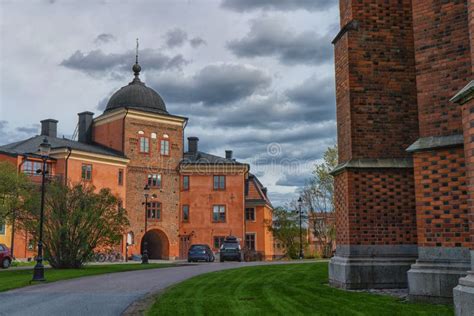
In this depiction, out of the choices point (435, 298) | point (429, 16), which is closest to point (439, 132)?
point (429, 16)

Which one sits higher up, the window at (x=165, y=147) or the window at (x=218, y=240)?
the window at (x=165, y=147)

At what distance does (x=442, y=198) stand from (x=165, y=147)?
4134 cm

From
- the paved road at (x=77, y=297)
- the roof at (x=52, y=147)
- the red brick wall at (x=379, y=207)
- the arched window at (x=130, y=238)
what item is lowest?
the paved road at (x=77, y=297)

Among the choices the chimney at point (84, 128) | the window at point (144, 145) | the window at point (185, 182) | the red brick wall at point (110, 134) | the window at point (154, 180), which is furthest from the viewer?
the chimney at point (84, 128)

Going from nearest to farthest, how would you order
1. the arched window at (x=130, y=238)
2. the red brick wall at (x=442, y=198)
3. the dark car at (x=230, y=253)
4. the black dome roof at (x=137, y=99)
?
1. the red brick wall at (x=442, y=198)
2. the dark car at (x=230, y=253)
3. the arched window at (x=130, y=238)
4. the black dome roof at (x=137, y=99)

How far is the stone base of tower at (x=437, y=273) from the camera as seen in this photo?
365 inches

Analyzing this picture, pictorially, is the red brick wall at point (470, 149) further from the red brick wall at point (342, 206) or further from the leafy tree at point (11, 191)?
the leafy tree at point (11, 191)

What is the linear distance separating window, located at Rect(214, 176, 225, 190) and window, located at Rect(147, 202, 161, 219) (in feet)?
19.2

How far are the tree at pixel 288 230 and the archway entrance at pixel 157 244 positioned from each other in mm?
10248

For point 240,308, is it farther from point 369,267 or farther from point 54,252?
point 54,252

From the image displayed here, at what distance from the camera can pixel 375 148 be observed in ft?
40.8

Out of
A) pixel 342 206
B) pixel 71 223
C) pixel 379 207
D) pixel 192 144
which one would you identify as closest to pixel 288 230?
pixel 192 144

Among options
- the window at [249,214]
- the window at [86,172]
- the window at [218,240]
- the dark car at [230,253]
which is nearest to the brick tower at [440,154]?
the dark car at [230,253]

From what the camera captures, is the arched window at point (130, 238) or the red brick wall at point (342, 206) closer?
the red brick wall at point (342, 206)
